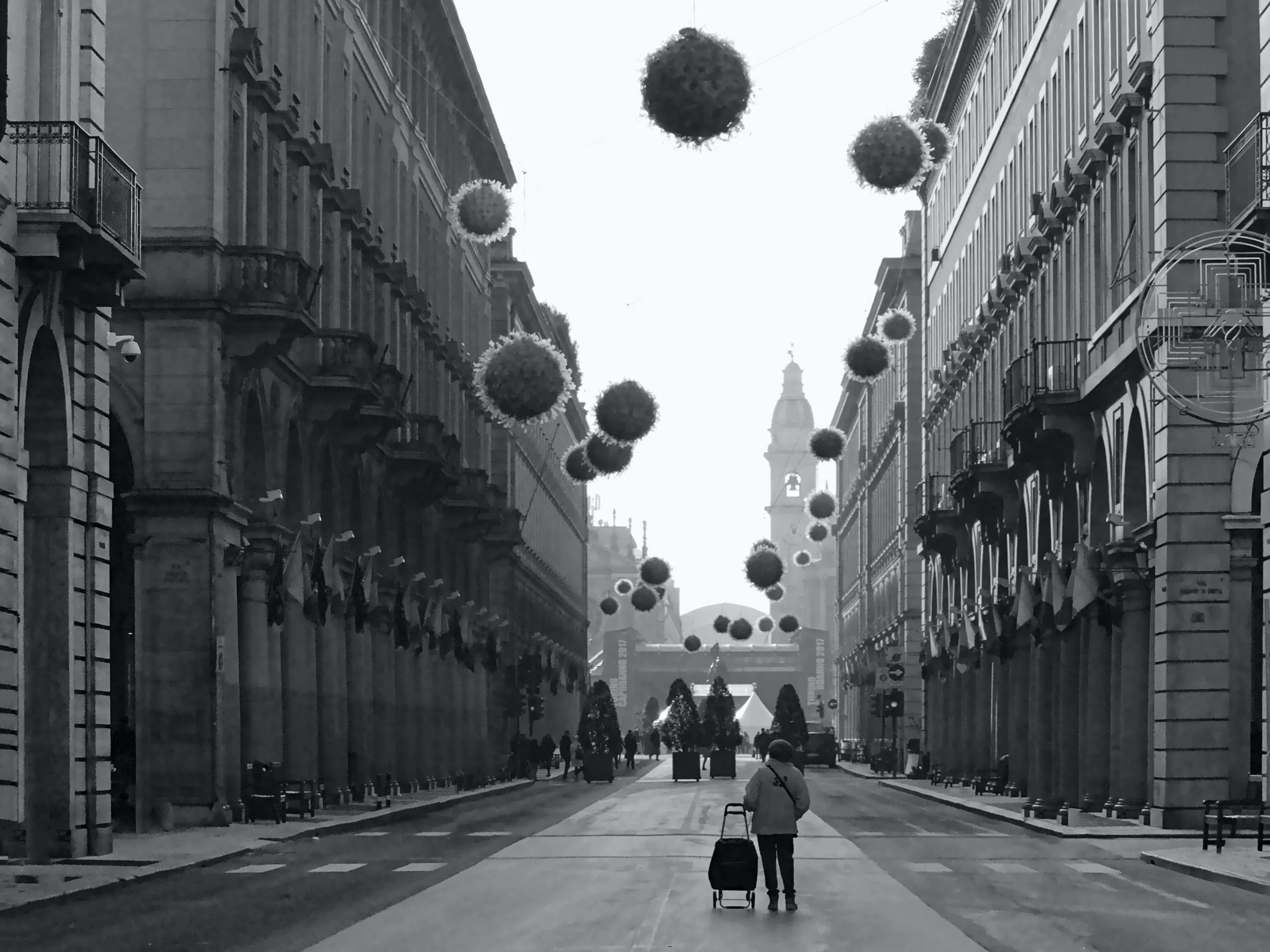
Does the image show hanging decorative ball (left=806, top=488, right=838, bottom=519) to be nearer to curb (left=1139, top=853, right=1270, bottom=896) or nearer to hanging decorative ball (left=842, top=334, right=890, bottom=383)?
hanging decorative ball (left=842, top=334, right=890, bottom=383)

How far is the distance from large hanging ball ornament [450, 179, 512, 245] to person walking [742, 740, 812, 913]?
20992 millimetres

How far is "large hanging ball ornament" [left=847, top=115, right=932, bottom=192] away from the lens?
26766 mm

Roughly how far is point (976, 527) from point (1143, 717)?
25.2m

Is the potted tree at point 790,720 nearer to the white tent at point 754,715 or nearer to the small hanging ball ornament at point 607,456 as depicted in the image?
the white tent at point 754,715

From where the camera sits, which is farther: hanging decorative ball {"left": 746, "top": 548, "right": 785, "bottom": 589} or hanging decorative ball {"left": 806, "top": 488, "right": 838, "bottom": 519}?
hanging decorative ball {"left": 806, "top": 488, "right": 838, "bottom": 519}

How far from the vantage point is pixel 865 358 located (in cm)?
4956

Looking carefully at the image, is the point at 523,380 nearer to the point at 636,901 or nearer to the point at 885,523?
the point at 636,901

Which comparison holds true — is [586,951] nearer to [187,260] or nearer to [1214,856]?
[1214,856]

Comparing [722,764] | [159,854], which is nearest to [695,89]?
[159,854]

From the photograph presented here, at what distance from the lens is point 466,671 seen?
7562 centimetres

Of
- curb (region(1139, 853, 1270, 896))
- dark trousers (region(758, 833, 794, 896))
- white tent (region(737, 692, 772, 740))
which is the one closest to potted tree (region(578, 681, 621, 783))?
white tent (region(737, 692, 772, 740))

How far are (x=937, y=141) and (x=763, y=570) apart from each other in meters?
55.4

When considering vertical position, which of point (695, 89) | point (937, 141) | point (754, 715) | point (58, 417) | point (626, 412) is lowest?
point (754, 715)

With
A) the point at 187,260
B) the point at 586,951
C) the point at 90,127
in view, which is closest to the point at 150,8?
the point at 187,260
